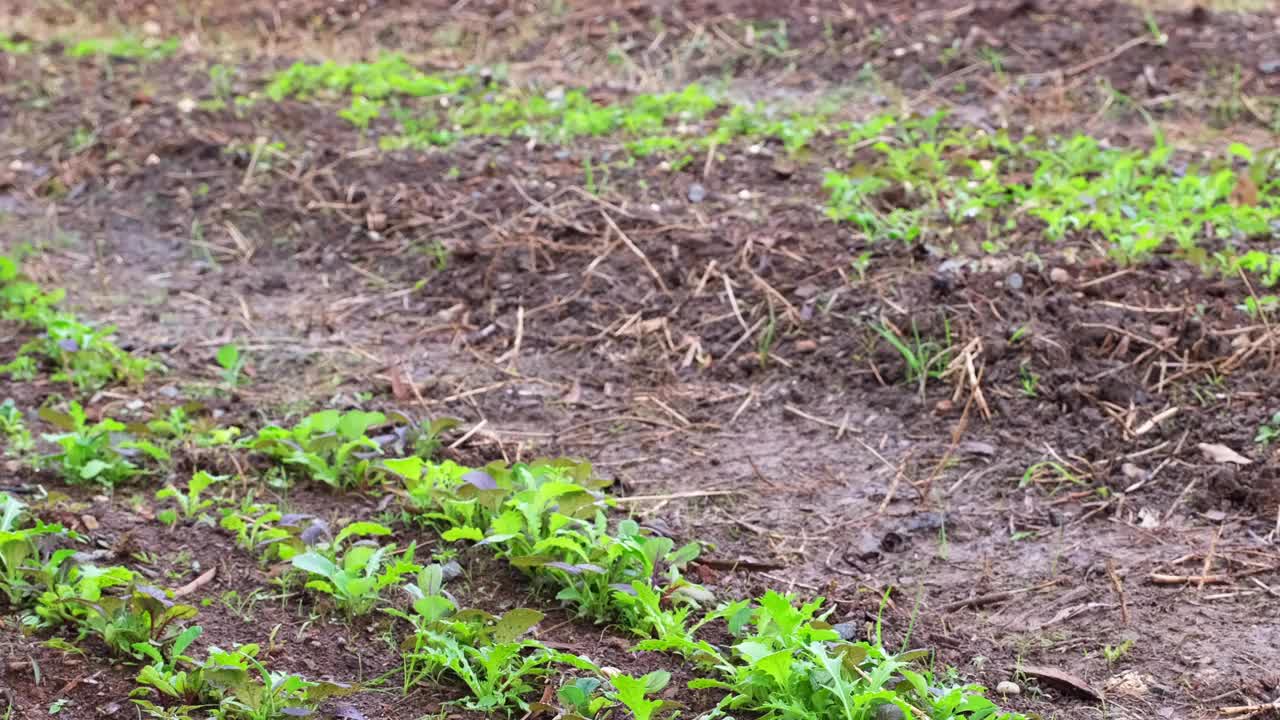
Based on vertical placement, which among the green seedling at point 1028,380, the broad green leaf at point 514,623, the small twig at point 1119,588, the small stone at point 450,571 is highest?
the broad green leaf at point 514,623

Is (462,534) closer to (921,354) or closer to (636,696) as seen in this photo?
(636,696)

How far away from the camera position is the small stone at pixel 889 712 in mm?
2076

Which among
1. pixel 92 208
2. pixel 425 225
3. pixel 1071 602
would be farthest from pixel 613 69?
pixel 1071 602

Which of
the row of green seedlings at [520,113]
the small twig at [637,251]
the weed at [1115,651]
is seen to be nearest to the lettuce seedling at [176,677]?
the weed at [1115,651]

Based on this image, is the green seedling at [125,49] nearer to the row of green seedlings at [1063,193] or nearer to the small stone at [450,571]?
the row of green seedlings at [1063,193]

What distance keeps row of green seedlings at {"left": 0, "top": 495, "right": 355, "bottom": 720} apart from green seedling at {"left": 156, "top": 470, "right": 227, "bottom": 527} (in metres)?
0.21

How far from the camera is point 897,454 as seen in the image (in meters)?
3.33

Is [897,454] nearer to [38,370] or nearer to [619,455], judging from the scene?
[619,455]

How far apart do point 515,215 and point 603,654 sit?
7.88 ft

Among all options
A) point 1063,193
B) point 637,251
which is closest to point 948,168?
point 1063,193

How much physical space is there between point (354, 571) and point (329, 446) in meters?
0.62

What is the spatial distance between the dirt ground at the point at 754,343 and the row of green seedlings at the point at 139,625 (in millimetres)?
67

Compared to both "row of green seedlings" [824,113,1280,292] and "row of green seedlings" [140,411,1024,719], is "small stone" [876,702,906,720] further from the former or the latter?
"row of green seedlings" [824,113,1280,292]

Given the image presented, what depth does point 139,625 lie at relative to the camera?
91.1 inches
